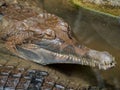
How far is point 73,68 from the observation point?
13.7 ft

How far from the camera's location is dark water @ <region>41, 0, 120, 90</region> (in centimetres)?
415

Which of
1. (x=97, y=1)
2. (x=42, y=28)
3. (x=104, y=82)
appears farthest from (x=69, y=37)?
(x=97, y=1)

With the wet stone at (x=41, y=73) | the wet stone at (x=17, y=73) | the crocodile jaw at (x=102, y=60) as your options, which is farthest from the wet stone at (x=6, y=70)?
the crocodile jaw at (x=102, y=60)

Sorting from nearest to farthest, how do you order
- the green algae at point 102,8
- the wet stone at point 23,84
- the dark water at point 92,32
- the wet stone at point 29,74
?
the wet stone at point 23,84 < the wet stone at point 29,74 < the dark water at point 92,32 < the green algae at point 102,8

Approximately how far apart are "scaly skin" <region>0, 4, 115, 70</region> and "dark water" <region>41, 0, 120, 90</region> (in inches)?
10.5

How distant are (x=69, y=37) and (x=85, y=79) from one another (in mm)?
500

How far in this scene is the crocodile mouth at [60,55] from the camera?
3719mm

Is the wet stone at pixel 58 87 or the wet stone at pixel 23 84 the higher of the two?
the wet stone at pixel 23 84

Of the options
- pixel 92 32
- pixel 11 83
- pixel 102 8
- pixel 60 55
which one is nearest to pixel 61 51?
pixel 60 55

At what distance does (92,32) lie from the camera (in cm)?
502

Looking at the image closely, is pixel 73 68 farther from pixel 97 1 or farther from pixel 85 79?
pixel 97 1

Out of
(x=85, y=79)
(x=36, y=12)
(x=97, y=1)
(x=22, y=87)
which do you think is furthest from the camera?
(x=97, y=1)

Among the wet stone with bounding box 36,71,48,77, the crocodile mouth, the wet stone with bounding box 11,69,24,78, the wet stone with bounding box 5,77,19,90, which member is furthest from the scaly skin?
the wet stone with bounding box 5,77,19,90

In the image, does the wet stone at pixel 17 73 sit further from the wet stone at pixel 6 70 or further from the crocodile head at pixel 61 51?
the crocodile head at pixel 61 51
